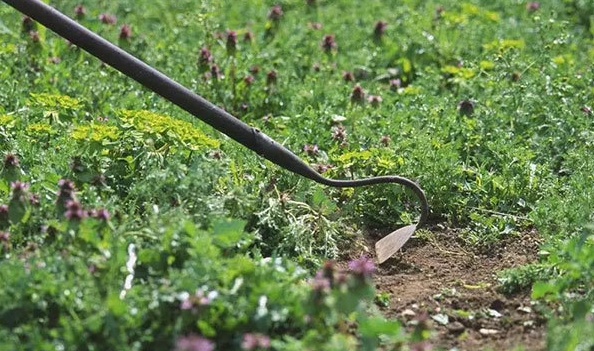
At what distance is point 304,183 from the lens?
432 centimetres

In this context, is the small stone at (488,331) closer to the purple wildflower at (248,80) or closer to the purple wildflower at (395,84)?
the purple wildflower at (248,80)

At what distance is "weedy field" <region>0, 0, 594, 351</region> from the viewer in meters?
3.16

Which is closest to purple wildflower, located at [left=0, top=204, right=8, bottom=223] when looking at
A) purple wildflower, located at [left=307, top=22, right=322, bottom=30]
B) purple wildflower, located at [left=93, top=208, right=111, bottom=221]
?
purple wildflower, located at [left=93, top=208, right=111, bottom=221]

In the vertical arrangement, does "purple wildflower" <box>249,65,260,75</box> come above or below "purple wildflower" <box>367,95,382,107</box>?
above

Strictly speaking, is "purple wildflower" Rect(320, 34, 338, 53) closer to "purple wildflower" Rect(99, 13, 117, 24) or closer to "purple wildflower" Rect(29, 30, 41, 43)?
"purple wildflower" Rect(99, 13, 117, 24)

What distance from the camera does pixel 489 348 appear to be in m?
3.46

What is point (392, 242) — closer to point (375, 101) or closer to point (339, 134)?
point (339, 134)

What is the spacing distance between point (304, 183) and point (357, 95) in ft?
3.31

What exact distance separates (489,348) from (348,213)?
43.4 inches

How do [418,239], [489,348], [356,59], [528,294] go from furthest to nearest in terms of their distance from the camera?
[356,59] → [418,239] → [528,294] → [489,348]

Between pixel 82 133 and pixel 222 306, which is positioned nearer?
pixel 222 306

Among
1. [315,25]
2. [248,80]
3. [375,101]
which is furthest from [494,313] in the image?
[315,25]

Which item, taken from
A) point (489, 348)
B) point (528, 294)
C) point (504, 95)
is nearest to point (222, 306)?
point (489, 348)

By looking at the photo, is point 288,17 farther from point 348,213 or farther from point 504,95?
point 348,213
